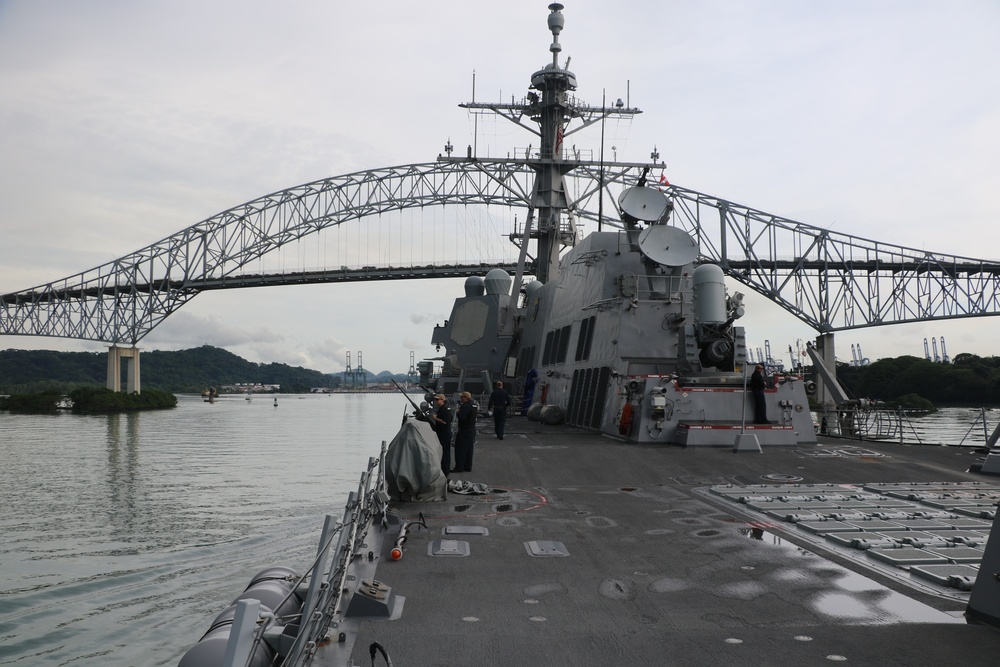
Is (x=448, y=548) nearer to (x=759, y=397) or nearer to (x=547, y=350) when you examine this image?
(x=759, y=397)

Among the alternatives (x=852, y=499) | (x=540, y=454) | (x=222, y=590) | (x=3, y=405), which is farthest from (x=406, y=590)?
(x=3, y=405)

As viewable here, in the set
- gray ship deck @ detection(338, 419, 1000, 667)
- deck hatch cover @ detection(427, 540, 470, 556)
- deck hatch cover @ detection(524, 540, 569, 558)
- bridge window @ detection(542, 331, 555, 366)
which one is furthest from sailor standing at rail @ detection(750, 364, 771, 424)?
deck hatch cover @ detection(427, 540, 470, 556)

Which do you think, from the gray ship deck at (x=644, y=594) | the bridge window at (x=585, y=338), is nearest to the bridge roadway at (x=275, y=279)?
the bridge window at (x=585, y=338)

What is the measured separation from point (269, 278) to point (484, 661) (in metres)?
76.8

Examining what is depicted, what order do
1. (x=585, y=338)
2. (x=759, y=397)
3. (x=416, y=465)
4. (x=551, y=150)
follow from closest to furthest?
(x=416, y=465) < (x=759, y=397) < (x=585, y=338) < (x=551, y=150)

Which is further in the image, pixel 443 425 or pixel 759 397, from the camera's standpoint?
pixel 759 397

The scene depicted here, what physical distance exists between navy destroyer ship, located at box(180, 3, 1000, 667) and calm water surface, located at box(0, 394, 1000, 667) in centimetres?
169

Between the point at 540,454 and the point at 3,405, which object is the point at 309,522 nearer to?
the point at 540,454

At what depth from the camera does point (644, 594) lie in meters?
5.70

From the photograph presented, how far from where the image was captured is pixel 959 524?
25.9ft

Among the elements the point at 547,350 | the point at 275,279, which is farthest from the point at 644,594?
the point at 275,279

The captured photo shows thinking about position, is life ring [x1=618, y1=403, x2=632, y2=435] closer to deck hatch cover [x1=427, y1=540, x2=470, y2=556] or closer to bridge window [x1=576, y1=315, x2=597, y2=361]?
bridge window [x1=576, y1=315, x2=597, y2=361]

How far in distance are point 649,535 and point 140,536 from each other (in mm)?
9641

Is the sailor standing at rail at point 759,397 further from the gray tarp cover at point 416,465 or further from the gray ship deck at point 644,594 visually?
the gray tarp cover at point 416,465
